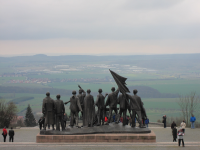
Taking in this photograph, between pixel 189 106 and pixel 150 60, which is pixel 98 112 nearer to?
pixel 189 106

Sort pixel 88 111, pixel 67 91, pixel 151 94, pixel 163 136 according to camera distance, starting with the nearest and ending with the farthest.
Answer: pixel 88 111, pixel 163 136, pixel 151 94, pixel 67 91

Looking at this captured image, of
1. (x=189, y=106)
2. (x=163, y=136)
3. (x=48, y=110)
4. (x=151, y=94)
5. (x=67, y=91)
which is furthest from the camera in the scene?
(x=67, y=91)

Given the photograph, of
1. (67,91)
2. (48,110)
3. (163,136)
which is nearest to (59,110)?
(48,110)

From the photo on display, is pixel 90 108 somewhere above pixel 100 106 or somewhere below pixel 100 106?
below

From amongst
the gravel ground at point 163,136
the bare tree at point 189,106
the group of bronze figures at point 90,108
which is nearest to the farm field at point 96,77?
the bare tree at point 189,106

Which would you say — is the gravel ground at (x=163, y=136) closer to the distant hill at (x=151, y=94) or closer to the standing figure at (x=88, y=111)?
the standing figure at (x=88, y=111)

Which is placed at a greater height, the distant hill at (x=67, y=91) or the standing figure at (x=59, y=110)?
the distant hill at (x=67, y=91)

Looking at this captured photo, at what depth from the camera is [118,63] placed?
6841 inches

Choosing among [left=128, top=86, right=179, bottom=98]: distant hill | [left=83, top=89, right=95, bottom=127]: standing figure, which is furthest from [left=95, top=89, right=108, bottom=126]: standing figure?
[left=128, top=86, right=179, bottom=98]: distant hill

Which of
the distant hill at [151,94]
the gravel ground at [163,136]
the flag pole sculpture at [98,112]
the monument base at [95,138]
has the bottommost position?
the gravel ground at [163,136]

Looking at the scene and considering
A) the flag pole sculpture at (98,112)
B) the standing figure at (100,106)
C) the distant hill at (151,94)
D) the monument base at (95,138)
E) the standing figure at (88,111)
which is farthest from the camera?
the distant hill at (151,94)

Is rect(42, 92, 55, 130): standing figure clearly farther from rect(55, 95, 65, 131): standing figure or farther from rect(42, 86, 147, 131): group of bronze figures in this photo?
rect(55, 95, 65, 131): standing figure

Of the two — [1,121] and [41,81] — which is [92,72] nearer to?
[41,81]

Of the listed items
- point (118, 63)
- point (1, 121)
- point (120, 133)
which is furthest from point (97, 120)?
point (118, 63)
